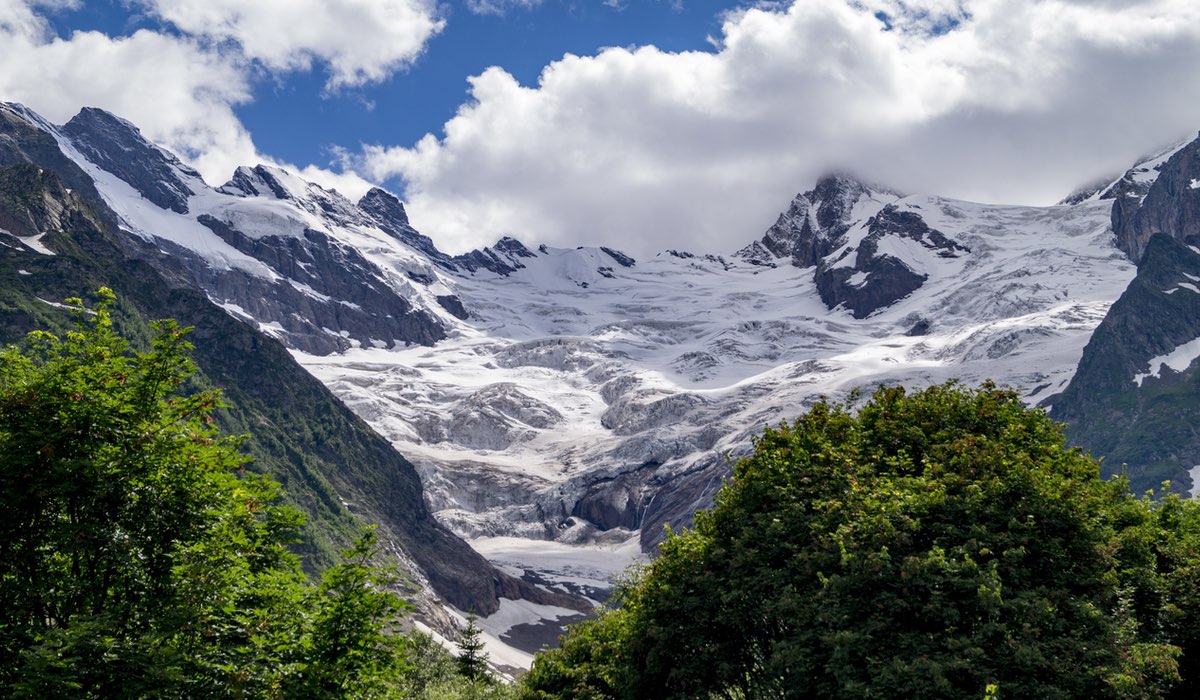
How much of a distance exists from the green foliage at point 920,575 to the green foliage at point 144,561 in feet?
48.3

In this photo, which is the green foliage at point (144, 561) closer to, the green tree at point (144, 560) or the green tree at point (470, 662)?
the green tree at point (144, 560)

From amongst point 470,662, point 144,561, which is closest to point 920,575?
point 144,561

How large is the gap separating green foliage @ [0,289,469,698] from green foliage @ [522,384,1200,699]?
14724mm

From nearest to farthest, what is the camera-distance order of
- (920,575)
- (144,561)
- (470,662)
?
(144,561) → (920,575) → (470,662)

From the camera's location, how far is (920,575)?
29984 millimetres

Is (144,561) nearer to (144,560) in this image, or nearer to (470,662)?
(144,560)

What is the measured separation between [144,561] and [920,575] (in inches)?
856

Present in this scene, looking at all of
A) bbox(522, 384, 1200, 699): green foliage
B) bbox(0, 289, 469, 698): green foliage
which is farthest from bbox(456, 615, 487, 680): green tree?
bbox(0, 289, 469, 698): green foliage

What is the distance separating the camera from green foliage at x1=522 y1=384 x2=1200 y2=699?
93.5ft

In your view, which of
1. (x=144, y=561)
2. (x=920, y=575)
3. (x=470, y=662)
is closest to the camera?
(x=144, y=561)

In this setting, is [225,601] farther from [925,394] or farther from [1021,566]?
[925,394]

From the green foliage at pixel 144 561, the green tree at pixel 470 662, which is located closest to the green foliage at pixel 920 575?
the green foliage at pixel 144 561

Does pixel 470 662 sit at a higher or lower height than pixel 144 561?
lower

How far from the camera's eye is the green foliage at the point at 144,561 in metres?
20.4
